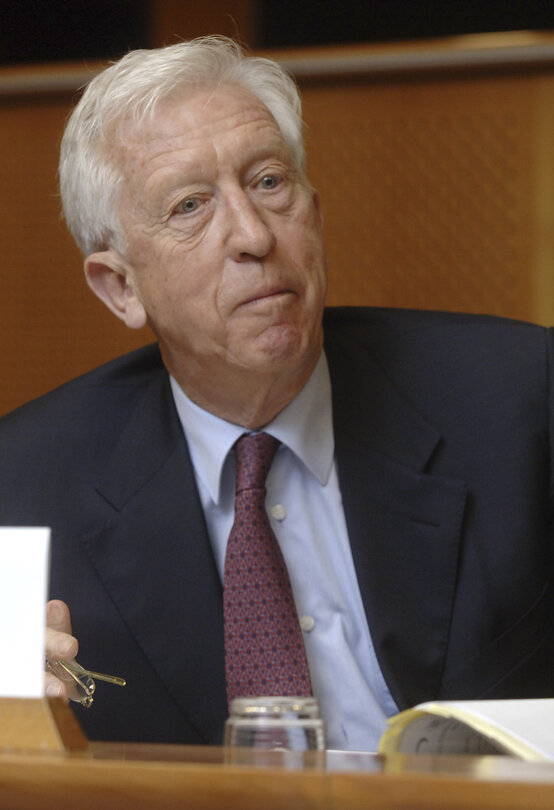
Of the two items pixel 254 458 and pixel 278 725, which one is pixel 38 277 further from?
pixel 278 725

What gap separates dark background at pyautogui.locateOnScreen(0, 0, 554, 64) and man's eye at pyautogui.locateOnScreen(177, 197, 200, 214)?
124cm

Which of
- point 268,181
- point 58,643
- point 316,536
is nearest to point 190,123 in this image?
point 268,181

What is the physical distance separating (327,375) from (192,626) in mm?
494

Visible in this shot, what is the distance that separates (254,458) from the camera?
1676 millimetres

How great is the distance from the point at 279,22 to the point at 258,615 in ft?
6.02

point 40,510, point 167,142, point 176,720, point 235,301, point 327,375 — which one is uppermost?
point 167,142

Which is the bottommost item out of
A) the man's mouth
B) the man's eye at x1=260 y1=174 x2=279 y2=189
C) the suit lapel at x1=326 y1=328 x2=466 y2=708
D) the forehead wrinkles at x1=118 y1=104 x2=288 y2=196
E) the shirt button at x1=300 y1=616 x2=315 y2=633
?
the shirt button at x1=300 y1=616 x2=315 y2=633

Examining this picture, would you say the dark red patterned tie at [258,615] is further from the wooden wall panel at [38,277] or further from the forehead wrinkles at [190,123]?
the wooden wall panel at [38,277]

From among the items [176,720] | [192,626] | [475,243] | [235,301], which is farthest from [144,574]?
[475,243]

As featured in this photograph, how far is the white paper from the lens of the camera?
693mm

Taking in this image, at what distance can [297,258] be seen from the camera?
1.68 meters

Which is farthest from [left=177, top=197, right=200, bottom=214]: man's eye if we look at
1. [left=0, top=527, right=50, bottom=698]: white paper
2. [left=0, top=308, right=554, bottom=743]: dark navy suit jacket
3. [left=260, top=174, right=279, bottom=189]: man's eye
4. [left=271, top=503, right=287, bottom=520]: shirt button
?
[left=0, top=527, right=50, bottom=698]: white paper

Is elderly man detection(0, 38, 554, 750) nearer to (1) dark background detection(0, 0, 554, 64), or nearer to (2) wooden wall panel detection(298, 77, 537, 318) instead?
(2) wooden wall panel detection(298, 77, 537, 318)

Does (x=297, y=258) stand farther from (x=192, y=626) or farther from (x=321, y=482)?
(x=192, y=626)
